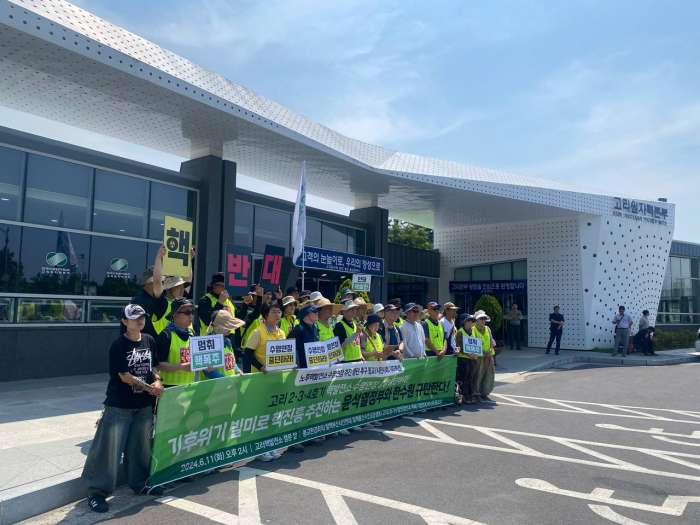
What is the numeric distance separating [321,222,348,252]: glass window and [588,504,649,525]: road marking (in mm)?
14622

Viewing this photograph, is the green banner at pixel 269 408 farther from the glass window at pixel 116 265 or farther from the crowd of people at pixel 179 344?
the glass window at pixel 116 265

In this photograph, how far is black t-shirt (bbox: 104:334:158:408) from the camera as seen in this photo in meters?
4.74

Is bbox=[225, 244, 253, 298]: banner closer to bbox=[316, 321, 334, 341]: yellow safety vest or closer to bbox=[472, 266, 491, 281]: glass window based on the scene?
bbox=[316, 321, 334, 341]: yellow safety vest

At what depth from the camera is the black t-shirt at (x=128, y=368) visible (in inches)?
187

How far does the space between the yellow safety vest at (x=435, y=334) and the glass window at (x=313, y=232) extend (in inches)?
346

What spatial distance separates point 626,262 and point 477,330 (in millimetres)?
14386

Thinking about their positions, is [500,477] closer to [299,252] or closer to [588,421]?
[588,421]

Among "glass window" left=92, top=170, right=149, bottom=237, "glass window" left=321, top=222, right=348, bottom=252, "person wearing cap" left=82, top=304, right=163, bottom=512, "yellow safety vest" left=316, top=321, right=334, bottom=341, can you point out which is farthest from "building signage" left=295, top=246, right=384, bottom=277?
"person wearing cap" left=82, top=304, right=163, bottom=512

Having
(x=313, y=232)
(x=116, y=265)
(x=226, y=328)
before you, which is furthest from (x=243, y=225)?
(x=226, y=328)

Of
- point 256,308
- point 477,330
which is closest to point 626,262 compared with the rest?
point 477,330

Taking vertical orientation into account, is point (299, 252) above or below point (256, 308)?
above

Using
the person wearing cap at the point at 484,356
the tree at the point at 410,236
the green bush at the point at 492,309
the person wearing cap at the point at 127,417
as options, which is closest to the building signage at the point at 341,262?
the green bush at the point at 492,309

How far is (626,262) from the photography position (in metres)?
21.7

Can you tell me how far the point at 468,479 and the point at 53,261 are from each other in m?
9.64
